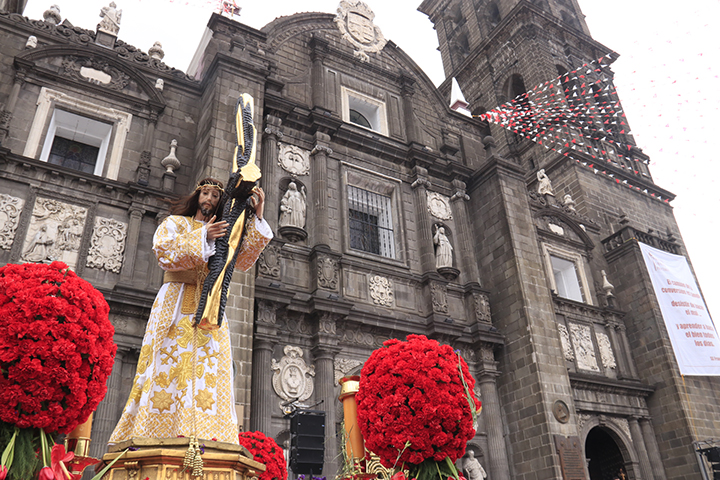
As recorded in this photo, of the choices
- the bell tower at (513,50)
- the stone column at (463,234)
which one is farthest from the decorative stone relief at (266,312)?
the bell tower at (513,50)

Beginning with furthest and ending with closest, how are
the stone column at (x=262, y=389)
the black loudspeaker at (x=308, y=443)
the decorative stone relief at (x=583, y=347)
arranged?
the decorative stone relief at (x=583, y=347), the stone column at (x=262, y=389), the black loudspeaker at (x=308, y=443)

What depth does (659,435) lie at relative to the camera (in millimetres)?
16547

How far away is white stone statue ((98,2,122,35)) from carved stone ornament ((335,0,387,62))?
6685 millimetres

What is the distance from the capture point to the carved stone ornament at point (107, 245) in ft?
34.5

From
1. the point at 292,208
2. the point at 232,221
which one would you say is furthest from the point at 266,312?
the point at 232,221

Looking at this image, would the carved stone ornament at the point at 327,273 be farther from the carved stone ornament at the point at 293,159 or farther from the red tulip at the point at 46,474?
the red tulip at the point at 46,474

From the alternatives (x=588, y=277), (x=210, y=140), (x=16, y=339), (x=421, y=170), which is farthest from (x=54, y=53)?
(x=588, y=277)

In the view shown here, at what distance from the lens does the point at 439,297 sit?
552 inches

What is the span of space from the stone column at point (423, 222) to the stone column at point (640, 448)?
26.8 ft

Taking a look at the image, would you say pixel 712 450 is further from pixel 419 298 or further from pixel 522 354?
pixel 419 298

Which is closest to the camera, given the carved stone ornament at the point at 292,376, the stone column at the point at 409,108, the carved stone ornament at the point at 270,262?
the carved stone ornament at the point at 292,376

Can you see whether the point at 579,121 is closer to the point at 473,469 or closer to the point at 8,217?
the point at 473,469

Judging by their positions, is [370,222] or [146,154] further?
[370,222]

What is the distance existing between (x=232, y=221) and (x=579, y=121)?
22.3 metres
